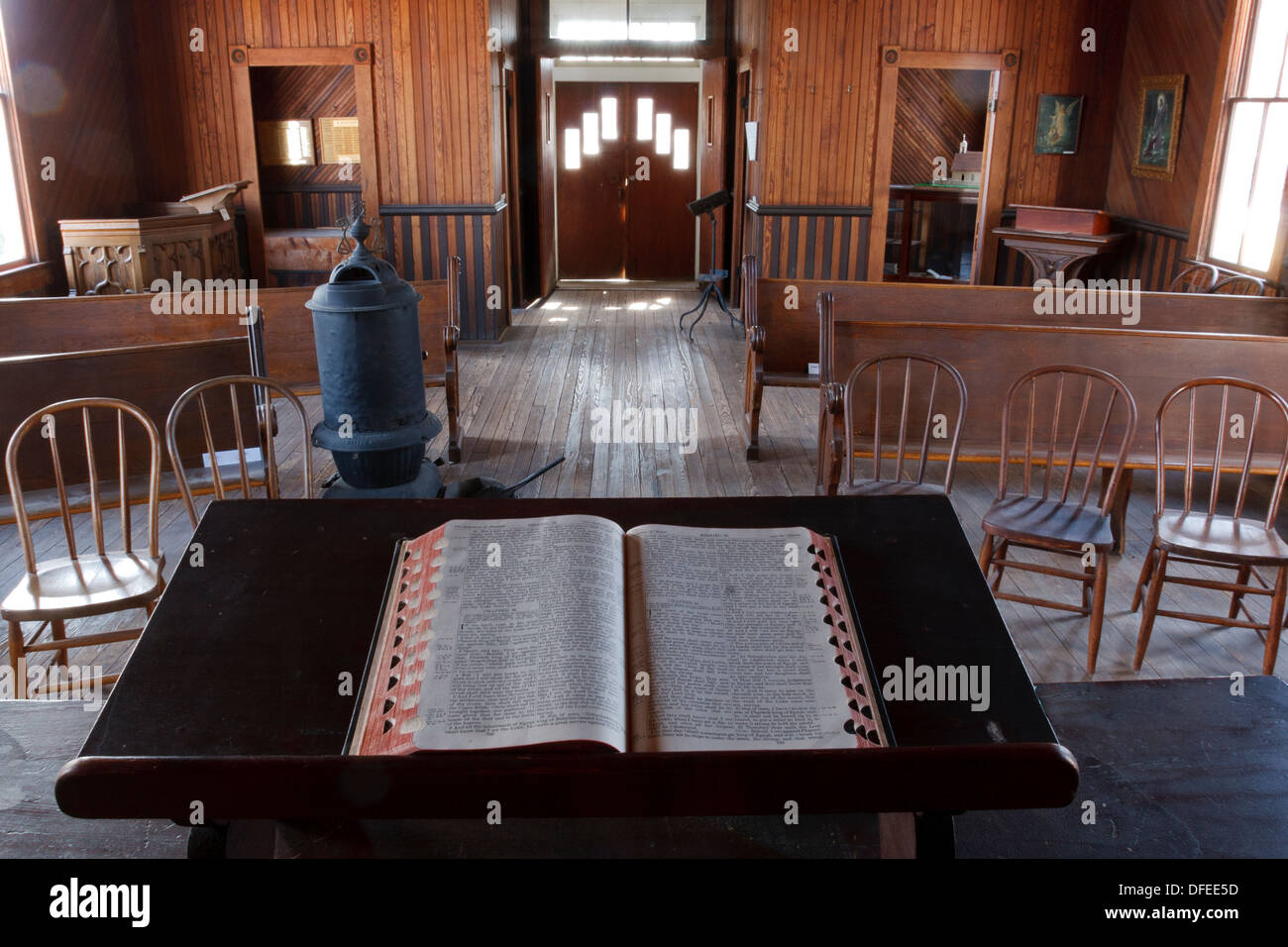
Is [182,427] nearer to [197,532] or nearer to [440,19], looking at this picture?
[197,532]

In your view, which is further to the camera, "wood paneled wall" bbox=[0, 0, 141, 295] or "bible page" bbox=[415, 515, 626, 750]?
"wood paneled wall" bbox=[0, 0, 141, 295]

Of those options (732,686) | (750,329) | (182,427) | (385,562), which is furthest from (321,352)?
(732,686)

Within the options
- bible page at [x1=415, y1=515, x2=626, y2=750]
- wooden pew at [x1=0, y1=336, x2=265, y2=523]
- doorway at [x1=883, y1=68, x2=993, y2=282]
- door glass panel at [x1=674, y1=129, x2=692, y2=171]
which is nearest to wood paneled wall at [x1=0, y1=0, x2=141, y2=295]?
wooden pew at [x1=0, y1=336, x2=265, y2=523]

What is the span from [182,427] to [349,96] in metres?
6.64

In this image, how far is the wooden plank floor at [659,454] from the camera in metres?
3.18

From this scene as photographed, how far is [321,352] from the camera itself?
387cm

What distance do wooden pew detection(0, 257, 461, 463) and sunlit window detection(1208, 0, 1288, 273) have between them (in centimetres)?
447

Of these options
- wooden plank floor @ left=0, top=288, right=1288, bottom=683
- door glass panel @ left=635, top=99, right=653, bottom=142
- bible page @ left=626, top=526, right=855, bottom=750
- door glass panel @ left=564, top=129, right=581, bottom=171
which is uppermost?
door glass panel @ left=635, top=99, right=653, bottom=142

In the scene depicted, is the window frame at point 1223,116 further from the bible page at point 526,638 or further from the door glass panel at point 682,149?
the bible page at point 526,638

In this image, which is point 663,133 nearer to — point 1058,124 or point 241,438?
point 1058,124

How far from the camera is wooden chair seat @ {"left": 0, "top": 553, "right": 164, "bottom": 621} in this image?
2391mm

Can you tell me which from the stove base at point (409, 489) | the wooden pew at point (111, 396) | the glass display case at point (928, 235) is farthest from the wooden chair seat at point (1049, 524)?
the glass display case at point (928, 235)

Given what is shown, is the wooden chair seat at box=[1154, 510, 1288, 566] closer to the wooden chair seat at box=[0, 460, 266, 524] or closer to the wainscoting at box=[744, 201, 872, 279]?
the wooden chair seat at box=[0, 460, 266, 524]

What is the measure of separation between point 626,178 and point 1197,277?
589 cm
